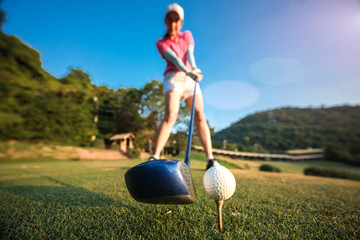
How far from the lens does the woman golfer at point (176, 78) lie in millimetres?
2094

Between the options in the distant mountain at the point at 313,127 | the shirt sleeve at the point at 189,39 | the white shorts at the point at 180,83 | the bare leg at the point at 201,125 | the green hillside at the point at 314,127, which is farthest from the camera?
the distant mountain at the point at 313,127

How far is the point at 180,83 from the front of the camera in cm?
224

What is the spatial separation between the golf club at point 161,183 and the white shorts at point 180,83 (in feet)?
4.77

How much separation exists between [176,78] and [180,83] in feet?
0.30

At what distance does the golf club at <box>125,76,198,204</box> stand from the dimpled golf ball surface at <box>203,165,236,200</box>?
0.13 m

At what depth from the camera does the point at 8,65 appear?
48.6ft

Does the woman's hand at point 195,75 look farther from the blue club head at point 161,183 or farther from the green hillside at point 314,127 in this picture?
the green hillside at point 314,127

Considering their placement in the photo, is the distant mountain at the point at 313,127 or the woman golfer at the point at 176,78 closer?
the woman golfer at the point at 176,78

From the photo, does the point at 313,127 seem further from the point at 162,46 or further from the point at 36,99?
the point at 36,99

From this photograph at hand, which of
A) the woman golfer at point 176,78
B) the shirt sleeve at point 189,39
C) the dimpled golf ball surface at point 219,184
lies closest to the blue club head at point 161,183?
the dimpled golf ball surface at point 219,184

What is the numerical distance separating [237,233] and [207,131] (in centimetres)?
152

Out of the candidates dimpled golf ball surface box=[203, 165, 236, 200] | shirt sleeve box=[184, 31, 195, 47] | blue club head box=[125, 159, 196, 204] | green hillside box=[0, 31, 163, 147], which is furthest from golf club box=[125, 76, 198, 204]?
green hillside box=[0, 31, 163, 147]

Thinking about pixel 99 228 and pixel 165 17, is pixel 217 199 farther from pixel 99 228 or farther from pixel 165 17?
pixel 165 17

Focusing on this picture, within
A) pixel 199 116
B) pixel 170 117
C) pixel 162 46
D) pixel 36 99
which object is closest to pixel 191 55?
pixel 162 46
